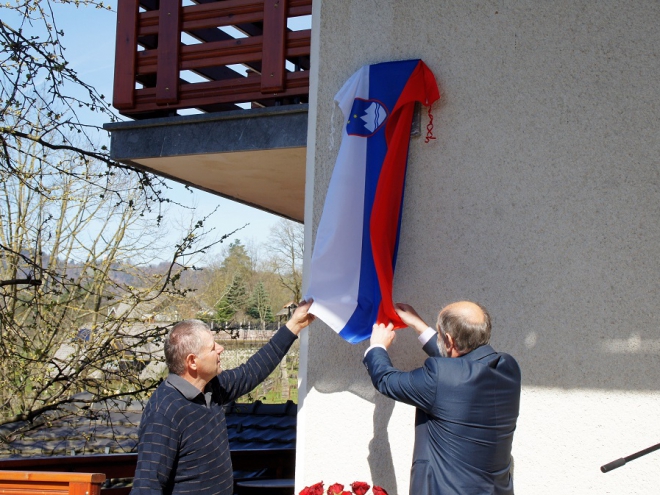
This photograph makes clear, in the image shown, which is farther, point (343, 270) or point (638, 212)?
point (343, 270)

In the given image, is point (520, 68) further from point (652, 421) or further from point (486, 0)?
point (652, 421)

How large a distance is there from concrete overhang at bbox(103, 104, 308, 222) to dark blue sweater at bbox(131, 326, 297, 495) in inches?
85.1

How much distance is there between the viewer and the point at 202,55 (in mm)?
5234

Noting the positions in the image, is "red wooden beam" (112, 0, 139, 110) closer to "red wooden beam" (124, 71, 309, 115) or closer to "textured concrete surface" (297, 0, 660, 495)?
"red wooden beam" (124, 71, 309, 115)

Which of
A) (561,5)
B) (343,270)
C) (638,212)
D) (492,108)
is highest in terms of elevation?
(561,5)

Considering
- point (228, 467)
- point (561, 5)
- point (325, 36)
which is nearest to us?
point (228, 467)

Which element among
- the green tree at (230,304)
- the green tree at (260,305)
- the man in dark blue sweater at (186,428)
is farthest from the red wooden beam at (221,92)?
the green tree at (260,305)

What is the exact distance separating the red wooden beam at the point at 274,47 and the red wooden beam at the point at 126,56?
42.6 inches

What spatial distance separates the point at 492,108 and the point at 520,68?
243 mm

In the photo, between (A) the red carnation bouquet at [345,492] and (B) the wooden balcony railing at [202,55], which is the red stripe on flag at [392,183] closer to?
(A) the red carnation bouquet at [345,492]

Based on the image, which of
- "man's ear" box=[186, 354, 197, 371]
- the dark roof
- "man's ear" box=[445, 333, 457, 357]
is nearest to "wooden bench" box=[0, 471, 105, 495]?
"man's ear" box=[186, 354, 197, 371]

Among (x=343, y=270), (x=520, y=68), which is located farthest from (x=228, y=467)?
(x=520, y=68)

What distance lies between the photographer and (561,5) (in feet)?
11.8

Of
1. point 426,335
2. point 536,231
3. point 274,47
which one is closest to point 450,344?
point 426,335
